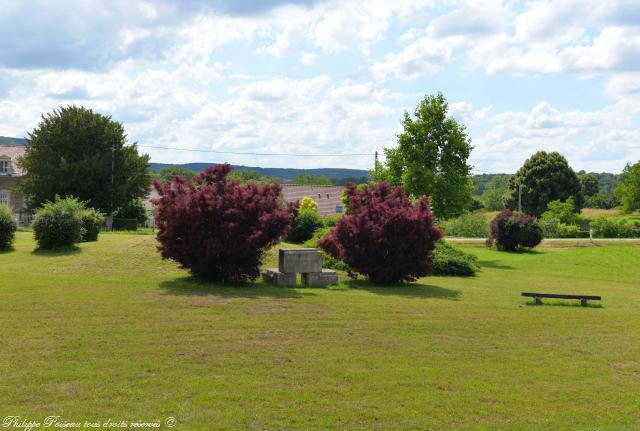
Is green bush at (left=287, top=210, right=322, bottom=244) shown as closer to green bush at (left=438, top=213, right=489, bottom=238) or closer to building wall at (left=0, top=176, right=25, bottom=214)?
green bush at (left=438, top=213, right=489, bottom=238)

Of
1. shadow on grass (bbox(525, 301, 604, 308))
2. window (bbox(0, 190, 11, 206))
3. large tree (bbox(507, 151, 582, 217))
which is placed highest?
large tree (bbox(507, 151, 582, 217))

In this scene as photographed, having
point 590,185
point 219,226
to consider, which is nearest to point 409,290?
point 219,226

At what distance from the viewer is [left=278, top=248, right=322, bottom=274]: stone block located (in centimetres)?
2067

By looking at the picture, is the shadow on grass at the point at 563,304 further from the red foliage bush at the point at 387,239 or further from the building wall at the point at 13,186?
the building wall at the point at 13,186

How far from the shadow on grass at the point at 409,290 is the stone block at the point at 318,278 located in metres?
0.71

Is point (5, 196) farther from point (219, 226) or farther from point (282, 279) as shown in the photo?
point (282, 279)

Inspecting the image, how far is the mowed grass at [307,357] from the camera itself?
28.6ft

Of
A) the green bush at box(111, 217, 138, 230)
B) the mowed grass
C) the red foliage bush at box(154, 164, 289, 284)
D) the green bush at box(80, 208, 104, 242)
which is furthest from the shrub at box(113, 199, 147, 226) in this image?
the mowed grass

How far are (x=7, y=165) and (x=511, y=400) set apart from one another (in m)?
58.2

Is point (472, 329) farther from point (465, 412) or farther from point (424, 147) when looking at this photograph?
point (424, 147)

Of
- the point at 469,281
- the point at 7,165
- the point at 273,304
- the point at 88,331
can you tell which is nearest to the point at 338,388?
the point at 88,331

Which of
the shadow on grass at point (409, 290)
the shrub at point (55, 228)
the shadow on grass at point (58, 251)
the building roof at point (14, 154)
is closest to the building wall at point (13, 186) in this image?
the building roof at point (14, 154)

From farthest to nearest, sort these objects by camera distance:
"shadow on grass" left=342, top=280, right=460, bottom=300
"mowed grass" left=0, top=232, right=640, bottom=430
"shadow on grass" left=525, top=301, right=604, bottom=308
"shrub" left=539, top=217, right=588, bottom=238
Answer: "shrub" left=539, top=217, right=588, bottom=238, "shadow on grass" left=342, top=280, right=460, bottom=300, "shadow on grass" left=525, top=301, right=604, bottom=308, "mowed grass" left=0, top=232, right=640, bottom=430

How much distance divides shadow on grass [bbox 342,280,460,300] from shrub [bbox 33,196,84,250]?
38.4ft
